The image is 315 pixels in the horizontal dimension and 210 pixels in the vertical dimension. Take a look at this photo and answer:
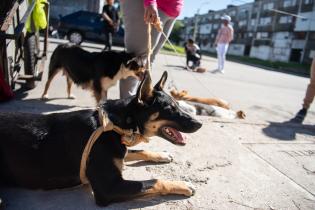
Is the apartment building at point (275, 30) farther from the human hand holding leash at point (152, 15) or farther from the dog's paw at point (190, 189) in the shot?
the dog's paw at point (190, 189)

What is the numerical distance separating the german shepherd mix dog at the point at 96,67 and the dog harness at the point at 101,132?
6.67ft

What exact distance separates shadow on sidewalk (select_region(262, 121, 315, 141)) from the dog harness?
2.75 m

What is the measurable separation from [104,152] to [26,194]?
705mm

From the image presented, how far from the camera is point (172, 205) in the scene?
2.53 metres

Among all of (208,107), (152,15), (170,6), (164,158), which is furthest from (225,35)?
(164,158)

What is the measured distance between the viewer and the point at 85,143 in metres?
2.40

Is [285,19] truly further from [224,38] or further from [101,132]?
[101,132]

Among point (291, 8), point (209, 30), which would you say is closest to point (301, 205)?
point (291, 8)

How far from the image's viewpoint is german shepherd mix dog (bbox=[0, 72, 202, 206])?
2357 mm

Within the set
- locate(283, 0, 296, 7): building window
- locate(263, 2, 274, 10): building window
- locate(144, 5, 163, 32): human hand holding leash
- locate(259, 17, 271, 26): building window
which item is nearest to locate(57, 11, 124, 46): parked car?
locate(144, 5, 163, 32): human hand holding leash

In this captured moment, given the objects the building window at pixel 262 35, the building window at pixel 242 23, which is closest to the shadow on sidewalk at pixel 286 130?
the building window at pixel 262 35

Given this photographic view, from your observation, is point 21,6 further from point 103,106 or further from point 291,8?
point 291,8

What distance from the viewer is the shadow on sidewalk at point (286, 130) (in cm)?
461

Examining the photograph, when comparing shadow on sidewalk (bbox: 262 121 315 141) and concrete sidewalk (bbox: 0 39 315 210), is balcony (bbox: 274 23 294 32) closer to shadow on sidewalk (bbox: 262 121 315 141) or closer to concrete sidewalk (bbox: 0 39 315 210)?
shadow on sidewalk (bbox: 262 121 315 141)
